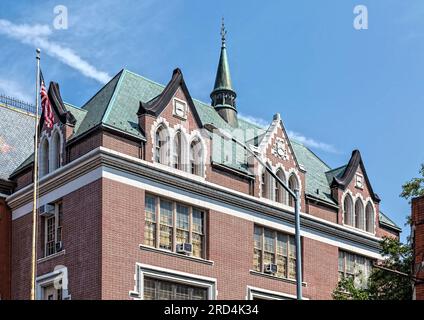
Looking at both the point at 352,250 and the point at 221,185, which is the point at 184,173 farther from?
the point at 352,250

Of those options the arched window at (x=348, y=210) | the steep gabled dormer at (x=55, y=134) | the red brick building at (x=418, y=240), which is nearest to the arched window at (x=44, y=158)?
the steep gabled dormer at (x=55, y=134)

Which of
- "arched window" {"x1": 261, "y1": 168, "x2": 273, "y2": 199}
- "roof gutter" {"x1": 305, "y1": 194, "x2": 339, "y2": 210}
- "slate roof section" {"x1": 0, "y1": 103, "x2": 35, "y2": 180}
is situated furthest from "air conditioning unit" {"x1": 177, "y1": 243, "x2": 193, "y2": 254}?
"slate roof section" {"x1": 0, "y1": 103, "x2": 35, "y2": 180}

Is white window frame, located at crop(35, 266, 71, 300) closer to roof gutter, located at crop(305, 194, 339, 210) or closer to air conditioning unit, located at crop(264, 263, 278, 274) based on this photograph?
air conditioning unit, located at crop(264, 263, 278, 274)

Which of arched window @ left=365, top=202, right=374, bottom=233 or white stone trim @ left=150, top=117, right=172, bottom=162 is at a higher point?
white stone trim @ left=150, top=117, right=172, bottom=162

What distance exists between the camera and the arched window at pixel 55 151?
3922 cm

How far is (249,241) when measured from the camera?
4150 cm

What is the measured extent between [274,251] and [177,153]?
7.41 m

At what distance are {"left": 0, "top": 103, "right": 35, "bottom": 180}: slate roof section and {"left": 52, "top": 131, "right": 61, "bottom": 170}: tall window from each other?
14.2 ft

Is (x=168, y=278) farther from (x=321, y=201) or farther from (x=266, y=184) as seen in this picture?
(x=321, y=201)

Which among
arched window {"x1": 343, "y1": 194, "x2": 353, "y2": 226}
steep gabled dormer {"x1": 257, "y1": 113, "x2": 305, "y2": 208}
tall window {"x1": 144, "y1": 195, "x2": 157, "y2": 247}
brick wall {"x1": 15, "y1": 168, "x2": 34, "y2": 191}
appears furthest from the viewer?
arched window {"x1": 343, "y1": 194, "x2": 353, "y2": 226}

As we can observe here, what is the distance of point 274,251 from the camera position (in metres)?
42.8

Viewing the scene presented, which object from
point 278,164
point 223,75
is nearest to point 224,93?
point 223,75

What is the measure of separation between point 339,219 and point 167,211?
1188 cm

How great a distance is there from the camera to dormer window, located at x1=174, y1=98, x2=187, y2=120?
39.4 m
